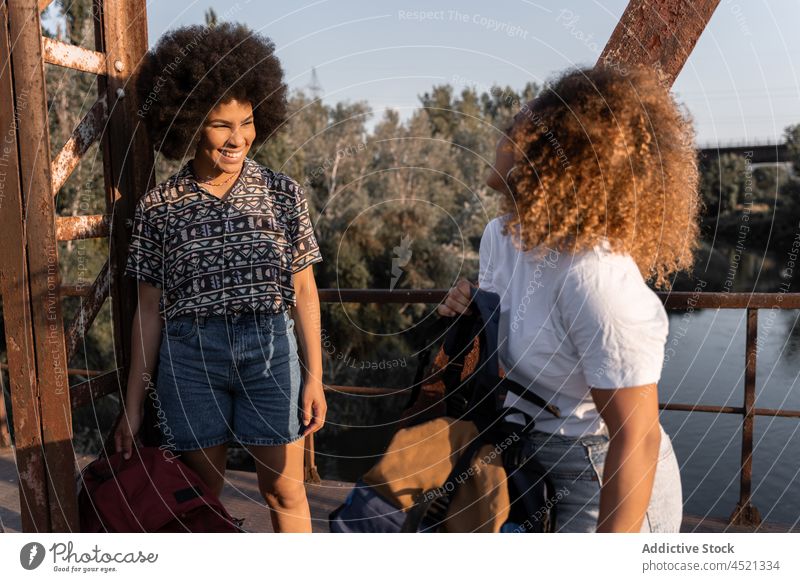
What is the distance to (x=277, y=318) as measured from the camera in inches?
81.4

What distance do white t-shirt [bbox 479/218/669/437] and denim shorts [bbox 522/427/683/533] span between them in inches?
1.1

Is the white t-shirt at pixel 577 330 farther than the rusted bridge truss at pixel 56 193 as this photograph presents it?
No

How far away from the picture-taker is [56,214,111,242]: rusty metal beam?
215 centimetres

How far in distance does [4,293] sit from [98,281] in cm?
38

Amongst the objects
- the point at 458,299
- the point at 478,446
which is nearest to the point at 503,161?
the point at 458,299

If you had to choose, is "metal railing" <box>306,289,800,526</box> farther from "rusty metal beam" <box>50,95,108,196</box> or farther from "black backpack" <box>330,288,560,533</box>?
"rusty metal beam" <box>50,95,108,196</box>

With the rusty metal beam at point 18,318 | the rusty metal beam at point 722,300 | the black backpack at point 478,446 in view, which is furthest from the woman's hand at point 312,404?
the rusty metal beam at point 722,300

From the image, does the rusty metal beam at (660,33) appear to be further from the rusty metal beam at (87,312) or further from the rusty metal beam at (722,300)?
Answer: the rusty metal beam at (87,312)

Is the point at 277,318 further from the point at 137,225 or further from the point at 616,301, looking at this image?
the point at 616,301

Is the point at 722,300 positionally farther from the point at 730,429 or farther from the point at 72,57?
the point at 730,429

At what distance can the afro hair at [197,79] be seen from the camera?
212 cm

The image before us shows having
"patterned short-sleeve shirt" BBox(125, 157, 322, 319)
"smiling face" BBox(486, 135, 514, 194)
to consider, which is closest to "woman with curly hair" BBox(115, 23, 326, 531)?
"patterned short-sleeve shirt" BBox(125, 157, 322, 319)

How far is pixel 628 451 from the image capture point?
1.27 metres

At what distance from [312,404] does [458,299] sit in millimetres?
768
